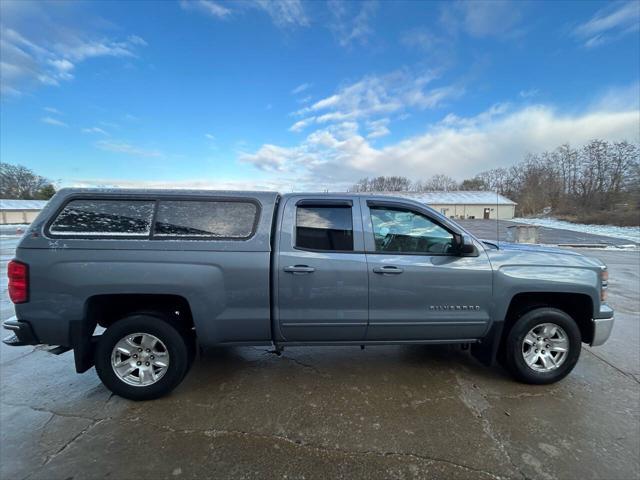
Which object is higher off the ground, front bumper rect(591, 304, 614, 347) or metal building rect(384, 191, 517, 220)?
metal building rect(384, 191, 517, 220)

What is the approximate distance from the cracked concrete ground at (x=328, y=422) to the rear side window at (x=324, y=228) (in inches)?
57.4

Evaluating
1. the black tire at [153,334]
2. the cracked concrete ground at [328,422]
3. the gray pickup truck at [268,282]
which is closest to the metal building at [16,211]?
the gray pickup truck at [268,282]

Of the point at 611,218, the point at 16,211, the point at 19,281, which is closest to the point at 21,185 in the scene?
the point at 16,211

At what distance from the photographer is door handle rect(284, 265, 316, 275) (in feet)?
9.54

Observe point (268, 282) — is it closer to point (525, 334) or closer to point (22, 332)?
point (22, 332)

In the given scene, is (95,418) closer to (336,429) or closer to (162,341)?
(162,341)

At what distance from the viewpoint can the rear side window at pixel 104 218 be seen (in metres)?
2.84

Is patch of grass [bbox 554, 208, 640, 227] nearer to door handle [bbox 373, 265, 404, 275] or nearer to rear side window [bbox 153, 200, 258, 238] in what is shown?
door handle [bbox 373, 265, 404, 275]

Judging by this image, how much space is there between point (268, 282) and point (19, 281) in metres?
2.19

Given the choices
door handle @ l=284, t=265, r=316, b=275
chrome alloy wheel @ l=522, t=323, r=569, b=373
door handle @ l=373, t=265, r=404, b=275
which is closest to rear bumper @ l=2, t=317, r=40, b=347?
door handle @ l=284, t=265, r=316, b=275

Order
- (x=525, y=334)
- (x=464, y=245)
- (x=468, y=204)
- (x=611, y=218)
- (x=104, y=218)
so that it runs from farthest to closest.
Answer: (x=468, y=204), (x=611, y=218), (x=525, y=334), (x=464, y=245), (x=104, y=218)

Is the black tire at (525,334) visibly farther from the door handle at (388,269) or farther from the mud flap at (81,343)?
the mud flap at (81,343)

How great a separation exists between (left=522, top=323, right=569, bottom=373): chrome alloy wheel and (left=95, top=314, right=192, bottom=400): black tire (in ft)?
11.4

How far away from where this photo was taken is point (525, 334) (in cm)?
317
